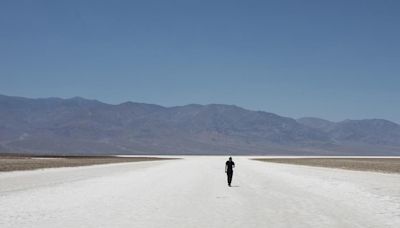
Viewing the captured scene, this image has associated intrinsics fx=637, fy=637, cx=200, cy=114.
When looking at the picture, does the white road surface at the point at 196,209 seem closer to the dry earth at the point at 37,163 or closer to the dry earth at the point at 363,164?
the dry earth at the point at 37,163

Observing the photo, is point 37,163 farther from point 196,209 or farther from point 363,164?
point 196,209

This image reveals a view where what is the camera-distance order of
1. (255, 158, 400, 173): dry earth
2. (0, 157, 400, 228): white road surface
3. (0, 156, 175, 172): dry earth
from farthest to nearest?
(255, 158, 400, 173): dry earth < (0, 156, 175, 172): dry earth < (0, 157, 400, 228): white road surface

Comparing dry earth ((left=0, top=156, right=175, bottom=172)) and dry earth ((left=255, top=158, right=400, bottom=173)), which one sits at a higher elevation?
dry earth ((left=255, top=158, right=400, bottom=173))

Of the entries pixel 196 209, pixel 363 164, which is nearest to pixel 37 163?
pixel 363 164

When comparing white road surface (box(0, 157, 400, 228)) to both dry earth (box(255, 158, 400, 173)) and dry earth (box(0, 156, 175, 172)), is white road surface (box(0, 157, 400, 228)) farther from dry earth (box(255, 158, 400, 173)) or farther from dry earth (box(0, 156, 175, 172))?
dry earth (box(255, 158, 400, 173))

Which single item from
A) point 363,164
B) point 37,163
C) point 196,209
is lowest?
point 196,209

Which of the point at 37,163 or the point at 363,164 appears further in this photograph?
the point at 363,164

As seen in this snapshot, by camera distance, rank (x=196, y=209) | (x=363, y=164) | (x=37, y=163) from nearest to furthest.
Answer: (x=196, y=209), (x=37, y=163), (x=363, y=164)

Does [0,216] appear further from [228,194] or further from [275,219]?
[228,194]

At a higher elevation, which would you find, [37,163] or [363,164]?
[363,164]

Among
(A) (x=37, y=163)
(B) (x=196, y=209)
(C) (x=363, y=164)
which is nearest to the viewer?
(B) (x=196, y=209)

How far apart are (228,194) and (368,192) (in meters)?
6.04

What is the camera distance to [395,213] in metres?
17.1

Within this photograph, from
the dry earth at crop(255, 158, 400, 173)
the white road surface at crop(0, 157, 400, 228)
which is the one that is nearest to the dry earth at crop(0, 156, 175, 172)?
the dry earth at crop(255, 158, 400, 173)
